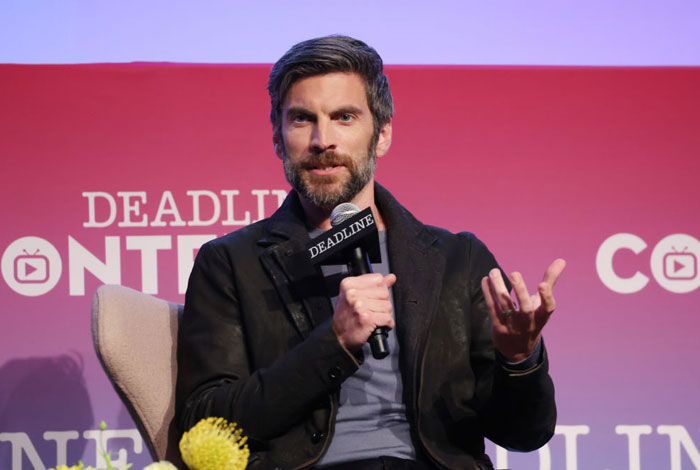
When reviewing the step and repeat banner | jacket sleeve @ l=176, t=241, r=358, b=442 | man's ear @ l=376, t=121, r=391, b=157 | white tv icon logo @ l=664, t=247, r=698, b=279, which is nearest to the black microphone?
jacket sleeve @ l=176, t=241, r=358, b=442

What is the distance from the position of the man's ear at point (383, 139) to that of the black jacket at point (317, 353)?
0.51ft

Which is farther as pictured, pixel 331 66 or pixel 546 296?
pixel 331 66

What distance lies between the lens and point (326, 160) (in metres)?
1.93

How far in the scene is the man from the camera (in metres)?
1.63

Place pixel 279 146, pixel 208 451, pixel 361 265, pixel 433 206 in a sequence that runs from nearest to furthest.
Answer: pixel 208 451, pixel 361 265, pixel 279 146, pixel 433 206

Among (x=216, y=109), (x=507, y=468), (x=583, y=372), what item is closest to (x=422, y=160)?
(x=216, y=109)

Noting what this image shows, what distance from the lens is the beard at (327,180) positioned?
1928mm

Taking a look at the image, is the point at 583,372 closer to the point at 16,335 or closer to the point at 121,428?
the point at 121,428

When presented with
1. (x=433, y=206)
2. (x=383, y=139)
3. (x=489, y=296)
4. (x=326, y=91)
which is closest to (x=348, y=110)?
(x=326, y=91)

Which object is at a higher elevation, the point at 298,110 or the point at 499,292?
the point at 298,110

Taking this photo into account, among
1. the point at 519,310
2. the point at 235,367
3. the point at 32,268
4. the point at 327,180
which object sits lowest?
the point at 235,367

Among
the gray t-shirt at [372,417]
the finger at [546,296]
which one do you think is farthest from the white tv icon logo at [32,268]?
the finger at [546,296]

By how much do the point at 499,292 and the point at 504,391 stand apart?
0.28 m

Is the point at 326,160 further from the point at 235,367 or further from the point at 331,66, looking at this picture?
the point at 235,367
